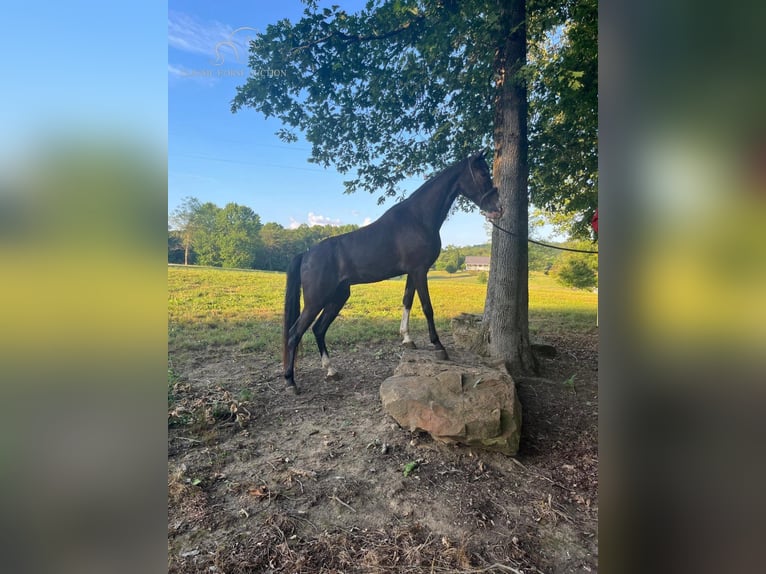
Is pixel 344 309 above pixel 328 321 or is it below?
above

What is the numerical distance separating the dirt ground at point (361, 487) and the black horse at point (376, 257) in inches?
27.2

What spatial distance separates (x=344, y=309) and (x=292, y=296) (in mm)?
592

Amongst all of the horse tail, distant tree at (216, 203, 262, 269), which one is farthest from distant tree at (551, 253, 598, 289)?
distant tree at (216, 203, 262, 269)

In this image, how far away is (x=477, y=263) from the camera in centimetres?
380

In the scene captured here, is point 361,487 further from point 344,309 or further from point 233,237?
point 233,237

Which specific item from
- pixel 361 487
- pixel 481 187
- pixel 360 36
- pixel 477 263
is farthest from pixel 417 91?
pixel 361 487

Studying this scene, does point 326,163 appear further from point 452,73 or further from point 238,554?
point 238,554

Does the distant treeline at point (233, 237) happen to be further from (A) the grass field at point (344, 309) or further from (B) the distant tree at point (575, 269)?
(B) the distant tree at point (575, 269)

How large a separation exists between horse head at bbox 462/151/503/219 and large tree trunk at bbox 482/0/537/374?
132mm

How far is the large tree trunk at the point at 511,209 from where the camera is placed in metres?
3.19
